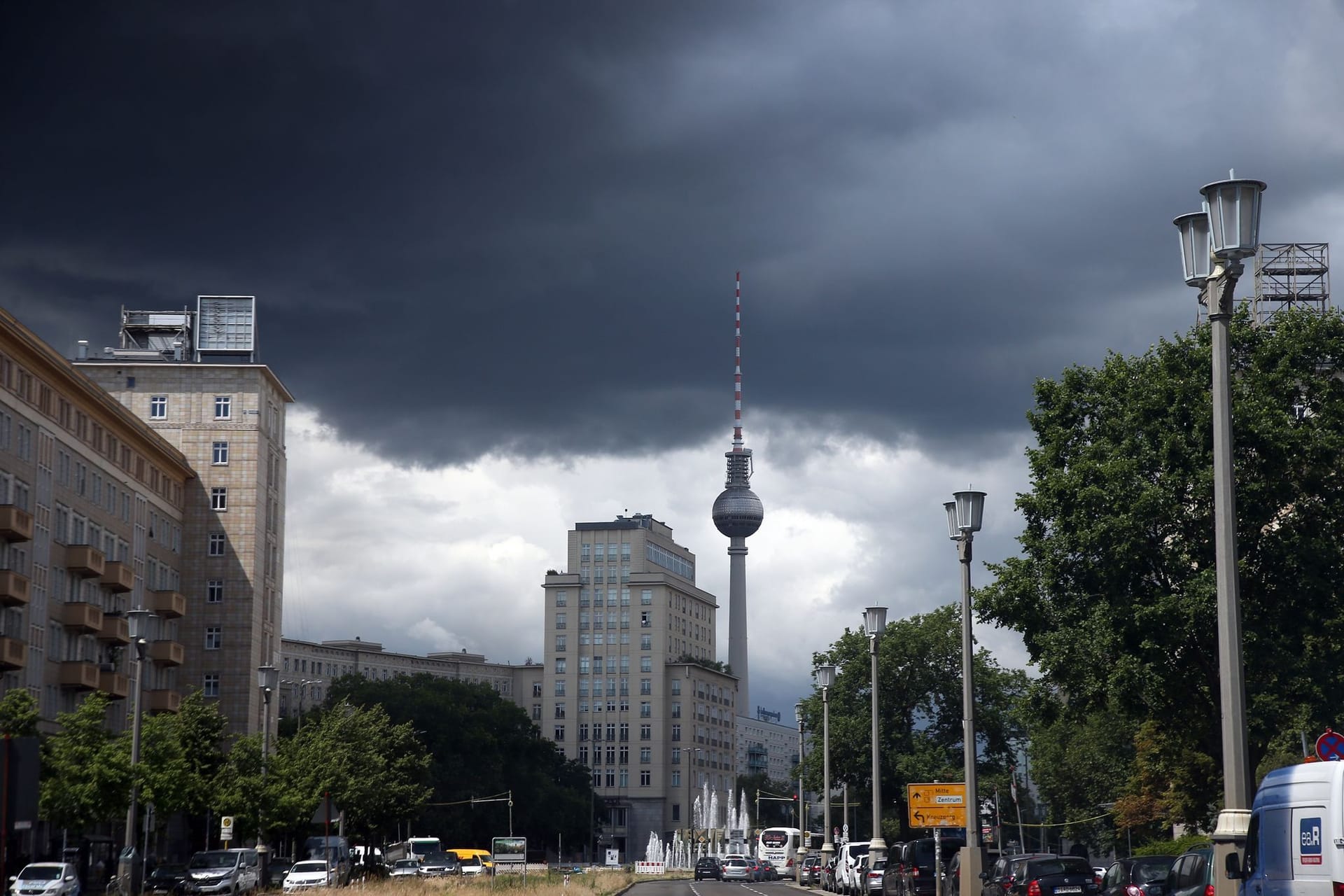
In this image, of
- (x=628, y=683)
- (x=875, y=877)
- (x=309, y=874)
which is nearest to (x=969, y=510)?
(x=875, y=877)

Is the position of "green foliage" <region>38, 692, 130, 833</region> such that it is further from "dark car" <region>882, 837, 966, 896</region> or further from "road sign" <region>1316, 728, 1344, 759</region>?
"road sign" <region>1316, 728, 1344, 759</region>

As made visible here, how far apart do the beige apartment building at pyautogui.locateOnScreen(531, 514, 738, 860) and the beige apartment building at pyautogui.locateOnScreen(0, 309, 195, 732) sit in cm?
9073

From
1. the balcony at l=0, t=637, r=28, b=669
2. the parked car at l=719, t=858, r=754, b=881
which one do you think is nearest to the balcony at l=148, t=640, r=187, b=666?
the balcony at l=0, t=637, r=28, b=669

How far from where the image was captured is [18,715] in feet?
164

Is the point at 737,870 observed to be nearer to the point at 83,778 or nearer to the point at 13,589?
the point at 13,589

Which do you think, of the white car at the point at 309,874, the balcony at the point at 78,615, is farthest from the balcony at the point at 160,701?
the white car at the point at 309,874

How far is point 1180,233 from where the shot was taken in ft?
58.3

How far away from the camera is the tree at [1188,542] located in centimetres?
3856

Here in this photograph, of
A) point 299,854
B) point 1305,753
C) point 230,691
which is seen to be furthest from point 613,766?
point 1305,753

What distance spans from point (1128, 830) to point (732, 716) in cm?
12188

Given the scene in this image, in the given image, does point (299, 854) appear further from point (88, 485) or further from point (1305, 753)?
point (1305, 753)

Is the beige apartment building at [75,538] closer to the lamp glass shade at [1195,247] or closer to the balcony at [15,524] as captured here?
the balcony at [15,524]

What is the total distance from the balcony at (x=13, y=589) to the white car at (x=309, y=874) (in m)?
16.3

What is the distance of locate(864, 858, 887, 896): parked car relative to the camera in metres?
49.9
